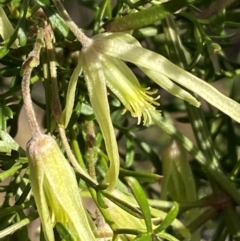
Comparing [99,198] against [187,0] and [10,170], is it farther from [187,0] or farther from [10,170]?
[187,0]

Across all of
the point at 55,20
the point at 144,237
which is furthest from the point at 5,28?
the point at 144,237

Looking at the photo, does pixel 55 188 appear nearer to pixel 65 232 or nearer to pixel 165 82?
pixel 65 232

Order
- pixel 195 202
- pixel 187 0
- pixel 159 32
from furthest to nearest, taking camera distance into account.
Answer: pixel 159 32
pixel 195 202
pixel 187 0

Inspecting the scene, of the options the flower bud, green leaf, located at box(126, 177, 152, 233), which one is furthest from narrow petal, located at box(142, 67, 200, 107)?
the flower bud

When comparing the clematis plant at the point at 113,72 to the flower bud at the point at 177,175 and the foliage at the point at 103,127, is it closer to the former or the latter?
the foliage at the point at 103,127

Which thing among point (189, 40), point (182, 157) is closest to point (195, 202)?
point (182, 157)
